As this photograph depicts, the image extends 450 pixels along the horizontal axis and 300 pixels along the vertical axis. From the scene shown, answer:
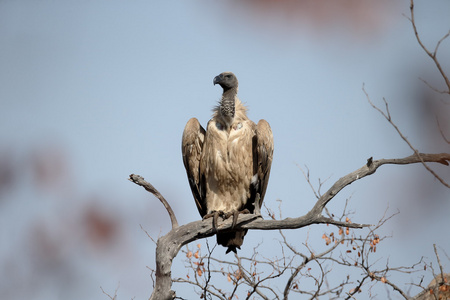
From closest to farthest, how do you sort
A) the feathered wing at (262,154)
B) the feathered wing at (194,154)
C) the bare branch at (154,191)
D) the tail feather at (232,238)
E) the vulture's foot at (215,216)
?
1. the bare branch at (154,191)
2. the vulture's foot at (215,216)
3. the tail feather at (232,238)
4. the feathered wing at (262,154)
5. the feathered wing at (194,154)

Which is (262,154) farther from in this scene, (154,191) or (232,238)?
(154,191)

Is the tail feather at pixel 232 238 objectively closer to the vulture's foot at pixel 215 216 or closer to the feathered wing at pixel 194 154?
the vulture's foot at pixel 215 216

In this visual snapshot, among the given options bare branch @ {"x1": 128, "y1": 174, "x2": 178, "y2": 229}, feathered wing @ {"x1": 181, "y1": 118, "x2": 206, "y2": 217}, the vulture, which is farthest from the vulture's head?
bare branch @ {"x1": 128, "y1": 174, "x2": 178, "y2": 229}

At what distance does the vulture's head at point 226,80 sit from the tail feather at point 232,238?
81.8 inches

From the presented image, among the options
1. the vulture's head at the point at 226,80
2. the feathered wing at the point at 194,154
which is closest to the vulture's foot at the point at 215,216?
the feathered wing at the point at 194,154

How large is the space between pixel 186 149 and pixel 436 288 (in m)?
3.46

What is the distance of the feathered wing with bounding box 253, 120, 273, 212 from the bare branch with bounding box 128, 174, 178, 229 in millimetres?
1544

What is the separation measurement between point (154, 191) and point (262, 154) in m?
1.74

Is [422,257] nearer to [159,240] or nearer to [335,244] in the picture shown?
[335,244]

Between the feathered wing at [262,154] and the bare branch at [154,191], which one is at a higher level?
the feathered wing at [262,154]

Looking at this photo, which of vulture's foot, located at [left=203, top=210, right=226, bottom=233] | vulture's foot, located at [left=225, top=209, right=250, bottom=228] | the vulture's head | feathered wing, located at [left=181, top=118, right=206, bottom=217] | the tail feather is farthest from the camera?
the vulture's head

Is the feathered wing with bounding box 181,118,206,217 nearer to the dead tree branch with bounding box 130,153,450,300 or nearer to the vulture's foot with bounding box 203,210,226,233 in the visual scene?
the vulture's foot with bounding box 203,210,226,233

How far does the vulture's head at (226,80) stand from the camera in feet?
25.8

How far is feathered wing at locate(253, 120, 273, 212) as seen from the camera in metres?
7.32
